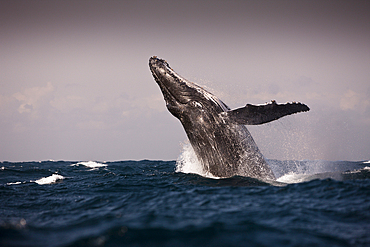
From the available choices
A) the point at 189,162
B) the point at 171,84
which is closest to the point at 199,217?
the point at 171,84

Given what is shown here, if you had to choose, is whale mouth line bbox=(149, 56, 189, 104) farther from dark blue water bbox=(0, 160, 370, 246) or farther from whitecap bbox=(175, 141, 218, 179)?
dark blue water bbox=(0, 160, 370, 246)

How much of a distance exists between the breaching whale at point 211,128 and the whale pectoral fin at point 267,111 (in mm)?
439

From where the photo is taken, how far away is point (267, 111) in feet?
27.9

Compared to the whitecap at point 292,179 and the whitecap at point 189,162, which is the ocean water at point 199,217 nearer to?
the whitecap at point 292,179

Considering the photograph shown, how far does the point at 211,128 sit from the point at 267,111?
2074mm

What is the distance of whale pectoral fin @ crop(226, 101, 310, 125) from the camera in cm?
838

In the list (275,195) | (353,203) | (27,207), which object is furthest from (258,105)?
(27,207)

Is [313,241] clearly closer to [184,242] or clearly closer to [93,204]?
[184,242]

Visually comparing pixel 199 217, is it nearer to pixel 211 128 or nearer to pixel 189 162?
pixel 211 128

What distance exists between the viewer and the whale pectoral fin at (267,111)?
8383mm

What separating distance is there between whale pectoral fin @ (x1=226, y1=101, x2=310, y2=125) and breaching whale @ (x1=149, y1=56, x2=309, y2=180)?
1.44 ft

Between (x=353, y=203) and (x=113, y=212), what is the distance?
526 cm

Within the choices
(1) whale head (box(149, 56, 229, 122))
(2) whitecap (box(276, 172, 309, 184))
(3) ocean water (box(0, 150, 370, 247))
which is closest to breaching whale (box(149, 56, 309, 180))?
(1) whale head (box(149, 56, 229, 122))

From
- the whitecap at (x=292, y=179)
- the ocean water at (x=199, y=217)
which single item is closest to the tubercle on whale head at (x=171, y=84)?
the ocean water at (x=199, y=217)
